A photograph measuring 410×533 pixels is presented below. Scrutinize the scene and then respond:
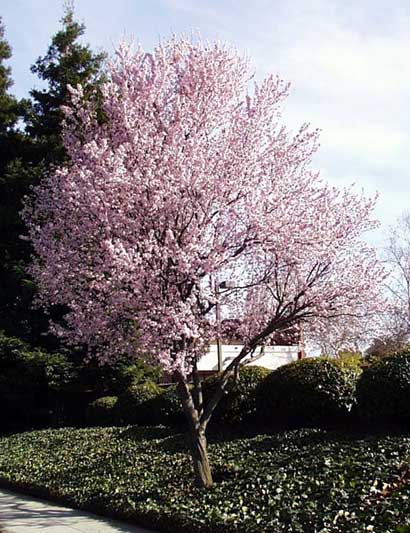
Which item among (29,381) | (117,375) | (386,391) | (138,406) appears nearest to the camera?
(386,391)

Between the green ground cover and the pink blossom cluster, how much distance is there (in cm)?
160

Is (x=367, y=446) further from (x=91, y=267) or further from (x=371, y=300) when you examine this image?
(x=91, y=267)

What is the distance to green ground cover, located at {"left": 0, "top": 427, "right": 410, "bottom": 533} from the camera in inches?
223

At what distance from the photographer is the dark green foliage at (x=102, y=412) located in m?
14.1

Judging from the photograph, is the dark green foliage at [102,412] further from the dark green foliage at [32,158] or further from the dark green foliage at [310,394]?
the dark green foliage at [310,394]

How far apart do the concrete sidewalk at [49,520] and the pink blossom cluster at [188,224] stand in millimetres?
1937

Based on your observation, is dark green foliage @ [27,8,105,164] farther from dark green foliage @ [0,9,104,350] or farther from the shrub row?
the shrub row

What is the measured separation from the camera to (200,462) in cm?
733

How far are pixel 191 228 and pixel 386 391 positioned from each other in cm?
373

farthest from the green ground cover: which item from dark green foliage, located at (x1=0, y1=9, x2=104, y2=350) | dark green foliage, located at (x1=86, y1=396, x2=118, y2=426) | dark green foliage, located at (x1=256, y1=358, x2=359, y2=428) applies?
dark green foliage, located at (x1=0, y1=9, x2=104, y2=350)

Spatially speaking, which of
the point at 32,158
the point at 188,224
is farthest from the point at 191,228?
the point at 32,158

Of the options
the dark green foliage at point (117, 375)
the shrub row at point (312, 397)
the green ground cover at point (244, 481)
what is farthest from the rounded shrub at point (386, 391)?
the dark green foliage at point (117, 375)

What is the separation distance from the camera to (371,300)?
25.4ft

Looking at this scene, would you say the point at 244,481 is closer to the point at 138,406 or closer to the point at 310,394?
the point at 310,394
